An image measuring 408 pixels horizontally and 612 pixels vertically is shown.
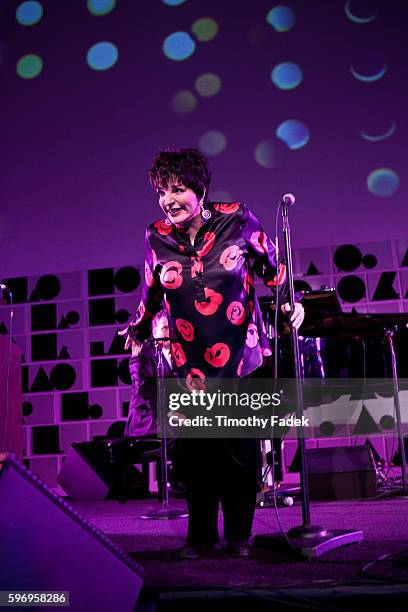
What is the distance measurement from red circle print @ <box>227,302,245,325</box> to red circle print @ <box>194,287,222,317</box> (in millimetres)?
47

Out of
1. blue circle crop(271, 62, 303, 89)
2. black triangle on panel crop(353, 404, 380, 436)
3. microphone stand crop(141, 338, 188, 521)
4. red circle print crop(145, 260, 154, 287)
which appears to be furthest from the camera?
blue circle crop(271, 62, 303, 89)

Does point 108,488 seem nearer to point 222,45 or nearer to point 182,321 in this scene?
point 182,321

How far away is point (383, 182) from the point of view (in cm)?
620

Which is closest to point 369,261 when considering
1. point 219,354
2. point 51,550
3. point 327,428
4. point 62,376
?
point 327,428

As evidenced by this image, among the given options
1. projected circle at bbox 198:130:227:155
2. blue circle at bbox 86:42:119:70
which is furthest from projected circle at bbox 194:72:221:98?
blue circle at bbox 86:42:119:70

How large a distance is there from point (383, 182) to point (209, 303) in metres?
4.40

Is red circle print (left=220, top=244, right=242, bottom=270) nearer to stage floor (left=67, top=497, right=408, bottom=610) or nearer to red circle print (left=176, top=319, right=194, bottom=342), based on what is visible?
red circle print (left=176, top=319, right=194, bottom=342)

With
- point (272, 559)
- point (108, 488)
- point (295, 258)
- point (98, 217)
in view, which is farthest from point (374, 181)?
point (272, 559)

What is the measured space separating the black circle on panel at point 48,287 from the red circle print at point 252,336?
5.00 metres

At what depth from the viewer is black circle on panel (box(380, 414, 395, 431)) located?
5988 millimetres

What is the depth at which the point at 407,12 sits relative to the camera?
6.02 metres

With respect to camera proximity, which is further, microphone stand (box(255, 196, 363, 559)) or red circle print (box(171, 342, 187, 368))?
red circle print (box(171, 342, 187, 368))

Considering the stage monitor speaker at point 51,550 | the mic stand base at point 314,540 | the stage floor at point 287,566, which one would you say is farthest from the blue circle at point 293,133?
the stage monitor speaker at point 51,550

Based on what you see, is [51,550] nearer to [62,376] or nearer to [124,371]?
[124,371]
